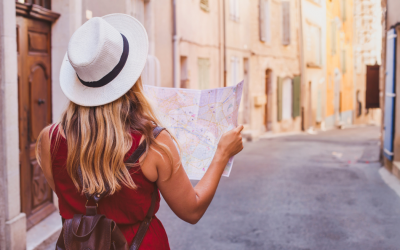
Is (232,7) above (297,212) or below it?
above

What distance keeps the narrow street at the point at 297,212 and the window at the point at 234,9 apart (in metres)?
7.37

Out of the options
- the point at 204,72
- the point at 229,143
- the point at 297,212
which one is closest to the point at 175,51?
the point at 204,72

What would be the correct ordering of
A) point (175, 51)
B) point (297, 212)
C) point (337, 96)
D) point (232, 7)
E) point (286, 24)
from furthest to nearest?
point (337, 96)
point (286, 24)
point (232, 7)
point (175, 51)
point (297, 212)

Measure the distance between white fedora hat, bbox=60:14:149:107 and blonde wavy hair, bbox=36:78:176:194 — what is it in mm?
37

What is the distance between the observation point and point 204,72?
13234 millimetres

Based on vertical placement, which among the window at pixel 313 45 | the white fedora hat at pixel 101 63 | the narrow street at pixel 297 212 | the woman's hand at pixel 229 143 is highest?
the window at pixel 313 45

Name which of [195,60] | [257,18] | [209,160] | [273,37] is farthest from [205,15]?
[209,160]

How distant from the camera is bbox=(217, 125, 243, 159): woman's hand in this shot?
1888mm

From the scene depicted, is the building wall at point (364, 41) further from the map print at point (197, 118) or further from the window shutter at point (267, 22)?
the map print at point (197, 118)

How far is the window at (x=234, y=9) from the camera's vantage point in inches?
603

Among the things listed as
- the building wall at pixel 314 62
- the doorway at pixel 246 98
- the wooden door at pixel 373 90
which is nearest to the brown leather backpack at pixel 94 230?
the wooden door at pixel 373 90

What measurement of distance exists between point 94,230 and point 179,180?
324 millimetres

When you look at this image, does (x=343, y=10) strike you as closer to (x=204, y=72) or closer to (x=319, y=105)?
(x=319, y=105)

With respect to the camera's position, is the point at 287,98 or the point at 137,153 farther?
the point at 287,98
